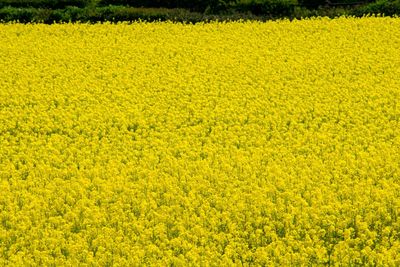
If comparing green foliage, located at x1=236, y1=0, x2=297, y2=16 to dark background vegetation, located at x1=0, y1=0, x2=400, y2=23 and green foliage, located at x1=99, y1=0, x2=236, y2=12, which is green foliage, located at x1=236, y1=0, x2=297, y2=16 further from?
green foliage, located at x1=99, y1=0, x2=236, y2=12

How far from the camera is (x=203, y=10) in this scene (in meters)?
25.8

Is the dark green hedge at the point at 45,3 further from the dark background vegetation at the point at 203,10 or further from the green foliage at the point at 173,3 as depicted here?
the green foliage at the point at 173,3

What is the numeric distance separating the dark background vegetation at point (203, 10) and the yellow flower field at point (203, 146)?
1683 mm

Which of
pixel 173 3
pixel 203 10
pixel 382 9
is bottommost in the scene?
pixel 203 10

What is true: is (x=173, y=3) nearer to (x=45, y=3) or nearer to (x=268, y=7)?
(x=268, y=7)

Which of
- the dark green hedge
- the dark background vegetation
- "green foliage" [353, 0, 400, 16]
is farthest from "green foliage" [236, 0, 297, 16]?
the dark green hedge

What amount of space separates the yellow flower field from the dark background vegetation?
5.52ft

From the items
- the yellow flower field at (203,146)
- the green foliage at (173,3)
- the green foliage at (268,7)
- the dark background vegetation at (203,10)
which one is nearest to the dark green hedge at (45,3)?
the dark background vegetation at (203,10)

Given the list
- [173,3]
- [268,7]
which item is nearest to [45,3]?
[173,3]

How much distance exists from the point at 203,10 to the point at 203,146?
1276 cm

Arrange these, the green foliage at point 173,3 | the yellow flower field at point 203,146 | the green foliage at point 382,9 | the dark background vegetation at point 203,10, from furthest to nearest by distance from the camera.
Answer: the green foliage at point 173,3
the dark background vegetation at point 203,10
the green foliage at point 382,9
the yellow flower field at point 203,146

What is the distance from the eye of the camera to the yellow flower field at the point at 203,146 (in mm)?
10359

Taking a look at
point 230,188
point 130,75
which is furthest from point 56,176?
point 130,75

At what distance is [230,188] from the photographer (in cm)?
1184
